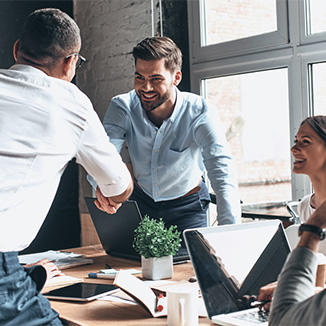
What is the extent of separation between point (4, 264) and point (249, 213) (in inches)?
77.2

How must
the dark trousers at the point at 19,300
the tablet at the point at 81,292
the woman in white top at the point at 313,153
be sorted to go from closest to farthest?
1. the dark trousers at the point at 19,300
2. the tablet at the point at 81,292
3. the woman in white top at the point at 313,153

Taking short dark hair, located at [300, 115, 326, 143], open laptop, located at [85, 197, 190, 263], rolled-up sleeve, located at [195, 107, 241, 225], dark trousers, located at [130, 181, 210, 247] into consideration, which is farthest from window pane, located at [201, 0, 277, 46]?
open laptop, located at [85, 197, 190, 263]

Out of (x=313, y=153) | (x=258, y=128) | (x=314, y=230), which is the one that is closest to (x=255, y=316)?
(x=314, y=230)

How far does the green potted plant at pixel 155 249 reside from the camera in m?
1.97

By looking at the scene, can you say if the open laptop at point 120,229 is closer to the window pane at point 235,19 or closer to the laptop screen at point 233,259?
the laptop screen at point 233,259

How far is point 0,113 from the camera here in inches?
56.0

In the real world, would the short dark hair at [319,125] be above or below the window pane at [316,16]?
below

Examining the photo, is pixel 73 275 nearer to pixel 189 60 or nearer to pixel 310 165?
pixel 310 165

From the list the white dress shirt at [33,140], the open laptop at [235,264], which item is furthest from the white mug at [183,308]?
the white dress shirt at [33,140]

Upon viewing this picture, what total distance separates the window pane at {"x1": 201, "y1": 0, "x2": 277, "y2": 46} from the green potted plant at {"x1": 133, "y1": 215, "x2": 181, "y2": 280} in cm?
171

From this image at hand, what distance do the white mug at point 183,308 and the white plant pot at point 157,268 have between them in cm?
50

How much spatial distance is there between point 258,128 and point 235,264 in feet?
6.15

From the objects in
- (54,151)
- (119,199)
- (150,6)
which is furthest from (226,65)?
(54,151)

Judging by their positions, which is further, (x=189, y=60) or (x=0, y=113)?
(x=189, y=60)
